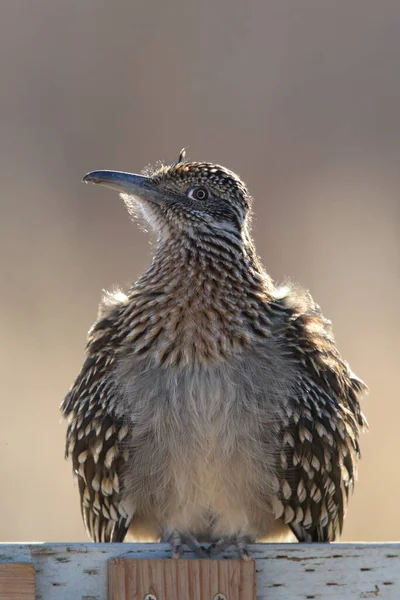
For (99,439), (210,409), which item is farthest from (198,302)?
(99,439)

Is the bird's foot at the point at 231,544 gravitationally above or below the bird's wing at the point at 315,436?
below

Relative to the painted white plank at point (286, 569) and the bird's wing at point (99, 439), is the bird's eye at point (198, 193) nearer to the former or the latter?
the bird's wing at point (99, 439)

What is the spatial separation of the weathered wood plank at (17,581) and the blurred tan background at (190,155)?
341 cm

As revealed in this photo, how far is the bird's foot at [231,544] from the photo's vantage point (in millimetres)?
3420

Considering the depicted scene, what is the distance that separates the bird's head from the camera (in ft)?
14.0

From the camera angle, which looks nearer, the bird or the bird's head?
the bird

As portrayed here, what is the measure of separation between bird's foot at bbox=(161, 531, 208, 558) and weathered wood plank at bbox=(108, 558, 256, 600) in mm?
230

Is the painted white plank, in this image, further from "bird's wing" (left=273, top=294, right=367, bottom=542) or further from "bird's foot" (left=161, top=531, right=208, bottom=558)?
"bird's wing" (left=273, top=294, right=367, bottom=542)

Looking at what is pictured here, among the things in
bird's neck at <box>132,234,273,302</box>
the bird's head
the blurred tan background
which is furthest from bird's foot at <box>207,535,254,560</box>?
the blurred tan background

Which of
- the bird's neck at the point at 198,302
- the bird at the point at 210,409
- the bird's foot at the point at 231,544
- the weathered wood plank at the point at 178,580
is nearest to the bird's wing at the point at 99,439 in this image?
the bird at the point at 210,409

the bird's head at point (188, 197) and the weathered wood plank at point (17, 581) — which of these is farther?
the bird's head at point (188, 197)

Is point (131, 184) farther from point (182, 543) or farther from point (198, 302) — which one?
point (182, 543)

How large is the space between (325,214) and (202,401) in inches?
146

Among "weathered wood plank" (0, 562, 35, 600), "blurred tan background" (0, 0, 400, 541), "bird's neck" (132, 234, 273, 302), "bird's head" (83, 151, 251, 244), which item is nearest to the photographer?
"weathered wood plank" (0, 562, 35, 600)
